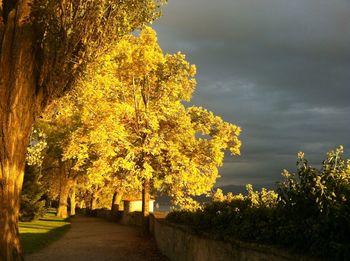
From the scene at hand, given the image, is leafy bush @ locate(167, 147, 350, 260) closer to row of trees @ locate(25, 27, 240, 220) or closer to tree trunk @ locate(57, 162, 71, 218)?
row of trees @ locate(25, 27, 240, 220)

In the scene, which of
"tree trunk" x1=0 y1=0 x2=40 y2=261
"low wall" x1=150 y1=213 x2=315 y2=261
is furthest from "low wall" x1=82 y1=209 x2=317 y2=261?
"tree trunk" x1=0 y1=0 x2=40 y2=261

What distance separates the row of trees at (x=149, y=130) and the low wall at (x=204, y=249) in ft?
17.7

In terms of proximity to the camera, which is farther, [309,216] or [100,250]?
[100,250]

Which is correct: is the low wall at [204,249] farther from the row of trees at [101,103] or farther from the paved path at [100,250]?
the row of trees at [101,103]

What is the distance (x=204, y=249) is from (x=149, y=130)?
12.7 m

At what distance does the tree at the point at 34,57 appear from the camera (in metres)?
9.97

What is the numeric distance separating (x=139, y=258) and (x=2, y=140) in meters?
8.67

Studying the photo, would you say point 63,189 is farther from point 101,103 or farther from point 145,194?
point 101,103

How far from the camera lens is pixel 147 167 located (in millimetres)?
22000

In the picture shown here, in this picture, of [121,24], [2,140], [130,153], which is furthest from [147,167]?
[2,140]

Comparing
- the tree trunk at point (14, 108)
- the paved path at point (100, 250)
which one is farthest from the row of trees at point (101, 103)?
the paved path at point (100, 250)

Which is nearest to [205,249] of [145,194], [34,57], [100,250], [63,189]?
[34,57]

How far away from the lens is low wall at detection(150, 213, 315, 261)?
22.8ft

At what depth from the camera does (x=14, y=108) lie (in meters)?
10.1
